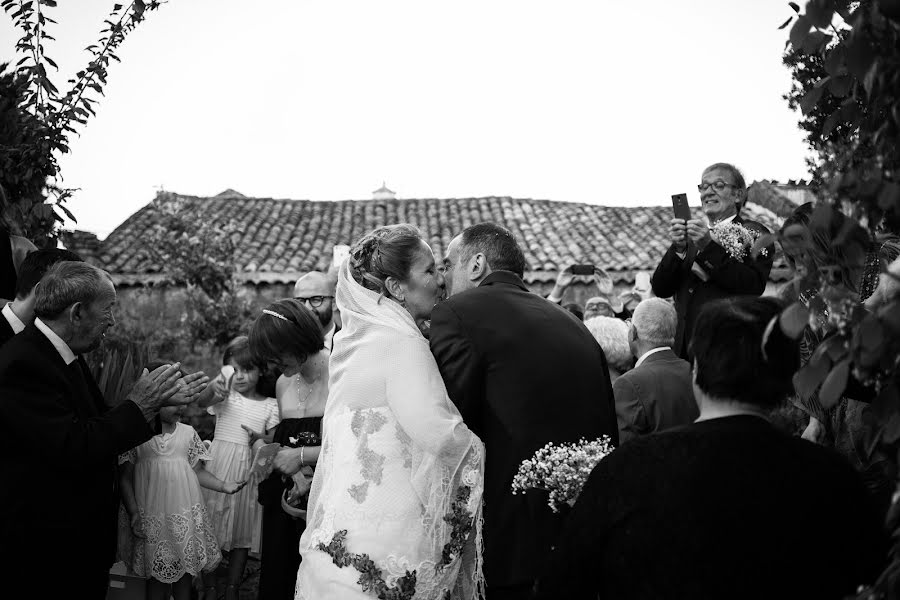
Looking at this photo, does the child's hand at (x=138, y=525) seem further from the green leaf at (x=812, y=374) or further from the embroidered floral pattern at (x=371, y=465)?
the green leaf at (x=812, y=374)

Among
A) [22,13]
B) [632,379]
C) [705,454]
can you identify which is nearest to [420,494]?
[705,454]

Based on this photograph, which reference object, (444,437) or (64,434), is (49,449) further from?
(444,437)

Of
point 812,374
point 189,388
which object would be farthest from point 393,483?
point 812,374

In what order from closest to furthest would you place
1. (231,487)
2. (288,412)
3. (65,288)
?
(65,288)
(288,412)
(231,487)

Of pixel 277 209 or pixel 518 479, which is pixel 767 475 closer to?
pixel 518 479

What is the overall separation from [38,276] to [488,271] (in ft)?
7.67

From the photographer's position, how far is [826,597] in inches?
85.2

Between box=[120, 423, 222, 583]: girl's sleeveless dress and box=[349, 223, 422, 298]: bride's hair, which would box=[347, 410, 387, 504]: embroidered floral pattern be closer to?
box=[349, 223, 422, 298]: bride's hair

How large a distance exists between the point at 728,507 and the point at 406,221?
21142 millimetres

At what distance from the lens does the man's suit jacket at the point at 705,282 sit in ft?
16.4

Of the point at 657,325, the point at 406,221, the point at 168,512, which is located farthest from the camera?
the point at 406,221

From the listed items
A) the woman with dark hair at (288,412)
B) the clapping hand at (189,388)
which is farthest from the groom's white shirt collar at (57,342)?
the woman with dark hair at (288,412)

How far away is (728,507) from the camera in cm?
218

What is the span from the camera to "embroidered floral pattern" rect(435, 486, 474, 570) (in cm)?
334
